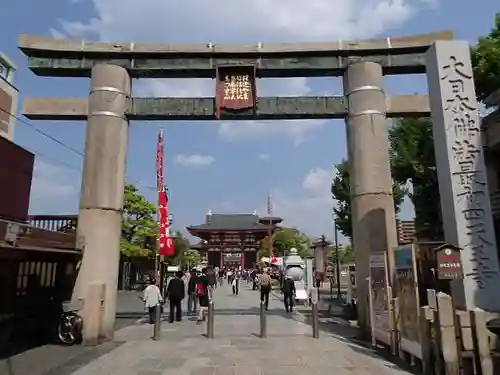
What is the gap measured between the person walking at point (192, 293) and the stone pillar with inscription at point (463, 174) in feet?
30.8

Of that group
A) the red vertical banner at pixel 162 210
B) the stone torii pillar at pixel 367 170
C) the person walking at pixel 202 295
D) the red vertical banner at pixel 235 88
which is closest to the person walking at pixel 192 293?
the person walking at pixel 202 295

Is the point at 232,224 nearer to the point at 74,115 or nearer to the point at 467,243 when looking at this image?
the point at 74,115

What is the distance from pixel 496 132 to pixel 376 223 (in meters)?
8.33

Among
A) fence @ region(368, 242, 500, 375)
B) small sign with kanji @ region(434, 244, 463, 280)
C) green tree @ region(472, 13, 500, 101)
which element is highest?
green tree @ region(472, 13, 500, 101)

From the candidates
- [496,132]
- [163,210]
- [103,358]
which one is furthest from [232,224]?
[103,358]

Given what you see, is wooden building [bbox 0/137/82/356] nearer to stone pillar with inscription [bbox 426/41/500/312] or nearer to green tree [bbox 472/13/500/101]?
stone pillar with inscription [bbox 426/41/500/312]

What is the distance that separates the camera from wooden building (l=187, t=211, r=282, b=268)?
53656mm

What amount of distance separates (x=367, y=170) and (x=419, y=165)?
10329mm

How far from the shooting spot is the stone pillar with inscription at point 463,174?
8328mm

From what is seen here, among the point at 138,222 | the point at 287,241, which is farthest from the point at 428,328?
the point at 287,241

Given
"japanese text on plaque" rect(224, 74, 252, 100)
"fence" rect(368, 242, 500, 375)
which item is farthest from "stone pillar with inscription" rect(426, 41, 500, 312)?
"japanese text on plaque" rect(224, 74, 252, 100)

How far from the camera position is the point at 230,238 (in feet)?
180

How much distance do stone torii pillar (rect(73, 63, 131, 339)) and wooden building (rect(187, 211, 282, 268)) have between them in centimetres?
3984

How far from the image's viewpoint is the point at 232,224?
58.5m
